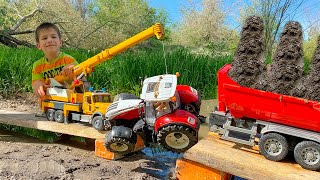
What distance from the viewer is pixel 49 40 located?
3141 mm

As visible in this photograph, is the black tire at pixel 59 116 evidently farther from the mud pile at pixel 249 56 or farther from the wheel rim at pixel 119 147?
the mud pile at pixel 249 56

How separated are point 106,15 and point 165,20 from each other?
6.42 ft

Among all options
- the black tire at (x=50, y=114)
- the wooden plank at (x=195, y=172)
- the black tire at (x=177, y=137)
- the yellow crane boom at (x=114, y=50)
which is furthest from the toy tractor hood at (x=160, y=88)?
the black tire at (x=50, y=114)

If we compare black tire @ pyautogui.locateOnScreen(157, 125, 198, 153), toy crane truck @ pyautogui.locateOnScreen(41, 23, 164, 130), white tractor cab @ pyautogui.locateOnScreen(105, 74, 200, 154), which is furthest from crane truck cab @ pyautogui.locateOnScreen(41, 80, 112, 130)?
black tire @ pyautogui.locateOnScreen(157, 125, 198, 153)

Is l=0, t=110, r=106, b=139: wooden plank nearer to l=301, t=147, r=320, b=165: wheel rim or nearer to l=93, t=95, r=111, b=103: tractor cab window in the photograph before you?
l=93, t=95, r=111, b=103: tractor cab window

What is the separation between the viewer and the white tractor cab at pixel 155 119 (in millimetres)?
2027

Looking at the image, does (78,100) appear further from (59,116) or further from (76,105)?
(59,116)

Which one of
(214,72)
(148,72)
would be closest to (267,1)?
(214,72)

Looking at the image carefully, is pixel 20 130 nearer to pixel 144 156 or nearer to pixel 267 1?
pixel 144 156

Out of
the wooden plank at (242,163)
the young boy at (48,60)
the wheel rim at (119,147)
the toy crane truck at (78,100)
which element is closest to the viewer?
the wooden plank at (242,163)

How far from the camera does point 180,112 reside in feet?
6.83

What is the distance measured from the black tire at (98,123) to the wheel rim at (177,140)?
2.83 ft

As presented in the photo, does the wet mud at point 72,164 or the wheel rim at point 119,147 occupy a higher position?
the wheel rim at point 119,147

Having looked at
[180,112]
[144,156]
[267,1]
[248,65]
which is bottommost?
[144,156]
